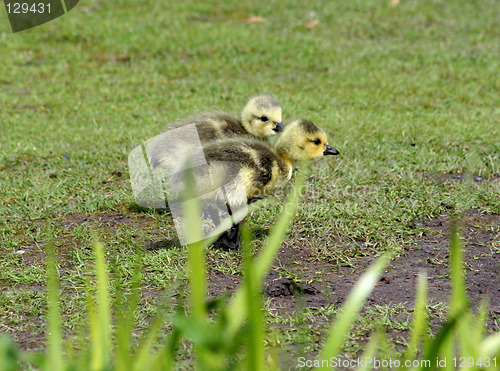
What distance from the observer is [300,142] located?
4.46 metres

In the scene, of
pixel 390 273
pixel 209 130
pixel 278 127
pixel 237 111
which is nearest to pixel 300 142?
pixel 209 130

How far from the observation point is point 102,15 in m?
9.58

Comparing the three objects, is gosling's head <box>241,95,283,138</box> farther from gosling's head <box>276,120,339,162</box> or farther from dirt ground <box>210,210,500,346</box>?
dirt ground <box>210,210,500,346</box>

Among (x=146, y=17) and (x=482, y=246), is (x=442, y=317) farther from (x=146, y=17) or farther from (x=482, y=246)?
(x=146, y=17)

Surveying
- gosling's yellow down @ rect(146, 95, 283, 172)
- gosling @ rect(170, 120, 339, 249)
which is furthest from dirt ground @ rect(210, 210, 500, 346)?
gosling's yellow down @ rect(146, 95, 283, 172)

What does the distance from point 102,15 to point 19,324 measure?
7.13 metres

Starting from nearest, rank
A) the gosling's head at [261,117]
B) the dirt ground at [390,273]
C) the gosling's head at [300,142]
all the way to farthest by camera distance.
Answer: the dirt ground at [390,273] < the gosling's head at [300,142] < the gosling's head at [261,117]

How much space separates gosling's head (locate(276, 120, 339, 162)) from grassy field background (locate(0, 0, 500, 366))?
0.34m

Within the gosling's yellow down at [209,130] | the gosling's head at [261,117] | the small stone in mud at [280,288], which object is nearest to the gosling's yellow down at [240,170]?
the gosling's yellow down at [209,130]

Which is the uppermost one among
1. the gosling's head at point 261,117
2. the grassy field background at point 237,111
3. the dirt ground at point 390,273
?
the gosling's head at point 261,117

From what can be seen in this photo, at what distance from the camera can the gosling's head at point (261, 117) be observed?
5.10 m

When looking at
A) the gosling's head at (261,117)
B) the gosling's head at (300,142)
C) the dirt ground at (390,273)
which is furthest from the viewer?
the gosling's head at (261,117)

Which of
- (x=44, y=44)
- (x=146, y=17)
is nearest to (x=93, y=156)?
(x=44, y=44)

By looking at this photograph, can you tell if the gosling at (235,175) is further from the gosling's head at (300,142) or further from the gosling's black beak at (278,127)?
the gosling's black beak at (278,127)
